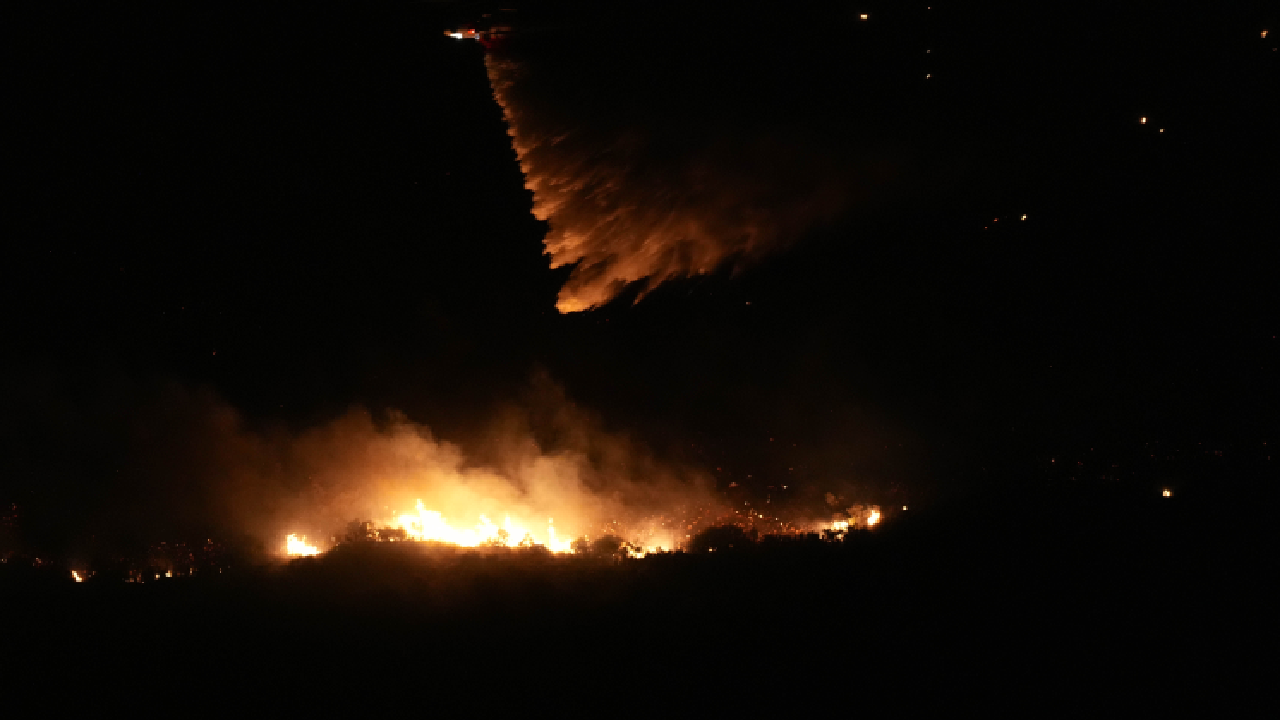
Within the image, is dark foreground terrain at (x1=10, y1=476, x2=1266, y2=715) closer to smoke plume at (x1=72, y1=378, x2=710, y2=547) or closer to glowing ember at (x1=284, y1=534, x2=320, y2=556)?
glowing ember at (x1=284, y1=534, x2=320, y2=556)

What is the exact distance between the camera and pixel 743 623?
5.30 m

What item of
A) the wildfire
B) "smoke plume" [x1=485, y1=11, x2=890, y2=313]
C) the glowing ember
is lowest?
the wildfire

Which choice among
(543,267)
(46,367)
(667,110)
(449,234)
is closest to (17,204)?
(46,367)

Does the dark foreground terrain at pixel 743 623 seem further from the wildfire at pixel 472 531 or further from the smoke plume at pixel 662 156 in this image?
the smoke plume at pixel 662 156

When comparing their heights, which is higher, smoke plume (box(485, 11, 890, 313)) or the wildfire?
smoke plume (box(485, 11, 890, 313))

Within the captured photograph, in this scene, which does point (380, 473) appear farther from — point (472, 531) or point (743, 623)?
Answer: point (743, 623)

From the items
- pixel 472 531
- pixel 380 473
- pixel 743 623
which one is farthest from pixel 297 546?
pixel 743 623

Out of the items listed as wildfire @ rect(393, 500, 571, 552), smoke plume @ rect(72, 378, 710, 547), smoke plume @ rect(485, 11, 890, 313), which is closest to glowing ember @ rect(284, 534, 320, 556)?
smoke plume @ rect(72, 378, 710, 547)

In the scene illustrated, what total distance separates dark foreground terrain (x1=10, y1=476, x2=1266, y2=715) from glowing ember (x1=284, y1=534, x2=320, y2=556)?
220cm

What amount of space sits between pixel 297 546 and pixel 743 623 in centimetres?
584

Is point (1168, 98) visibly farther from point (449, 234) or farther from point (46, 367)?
point (46, 367)

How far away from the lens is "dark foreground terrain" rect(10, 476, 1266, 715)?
488 cm

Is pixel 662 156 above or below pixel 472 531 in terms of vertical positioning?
above

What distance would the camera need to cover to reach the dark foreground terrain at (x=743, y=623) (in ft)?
16.0
